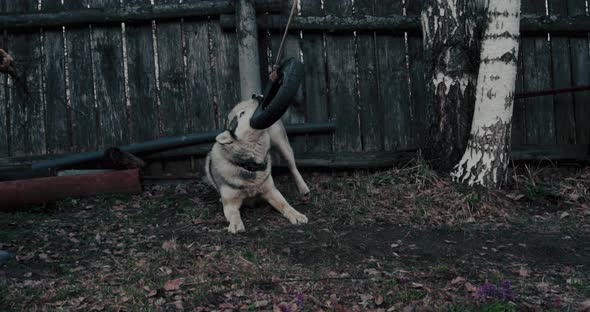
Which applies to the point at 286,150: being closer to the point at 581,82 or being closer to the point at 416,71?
the point at 416,71

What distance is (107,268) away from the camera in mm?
4398

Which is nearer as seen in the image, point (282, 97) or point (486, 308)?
point (486, 308)

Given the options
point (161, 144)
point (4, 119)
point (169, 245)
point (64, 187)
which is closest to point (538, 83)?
point (161, 144)

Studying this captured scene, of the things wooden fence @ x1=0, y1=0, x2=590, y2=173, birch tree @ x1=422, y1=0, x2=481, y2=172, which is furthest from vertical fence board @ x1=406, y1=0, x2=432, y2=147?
birch tree @ x1=422, y1=0, x2=481, y2=172

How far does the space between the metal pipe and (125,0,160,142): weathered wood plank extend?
0.68 ft

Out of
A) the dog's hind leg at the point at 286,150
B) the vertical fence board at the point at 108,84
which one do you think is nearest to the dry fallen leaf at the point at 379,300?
the dog's hind leg at the point at 286,150

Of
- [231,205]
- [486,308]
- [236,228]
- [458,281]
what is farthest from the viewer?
[231,205]

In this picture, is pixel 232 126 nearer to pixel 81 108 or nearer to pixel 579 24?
pixel 81 108

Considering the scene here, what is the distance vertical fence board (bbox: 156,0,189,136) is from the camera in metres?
6.98

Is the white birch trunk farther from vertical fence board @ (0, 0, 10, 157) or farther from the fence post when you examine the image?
vertical fence board @ (0, 0, 10, 157)

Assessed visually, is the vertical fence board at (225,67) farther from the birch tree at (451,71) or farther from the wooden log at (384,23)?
the birch tree at (451,71)

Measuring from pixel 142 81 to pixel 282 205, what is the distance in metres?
2.44

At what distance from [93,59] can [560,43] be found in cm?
555

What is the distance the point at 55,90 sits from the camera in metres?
6.89
